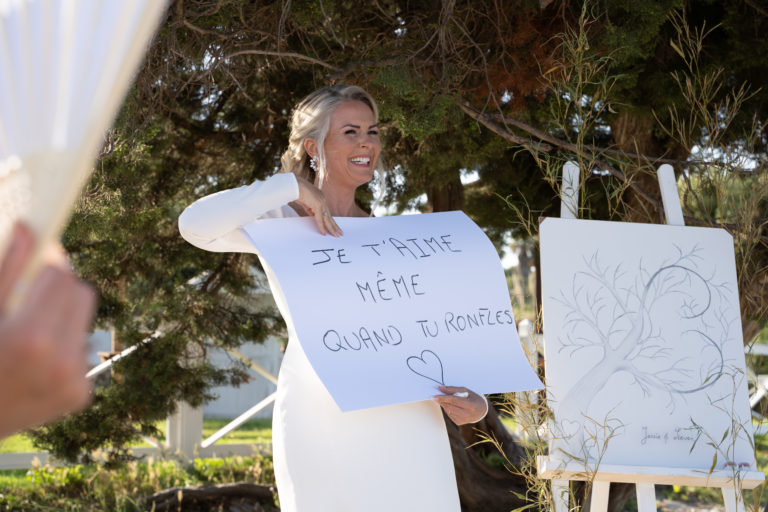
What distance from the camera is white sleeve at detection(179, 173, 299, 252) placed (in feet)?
5.53

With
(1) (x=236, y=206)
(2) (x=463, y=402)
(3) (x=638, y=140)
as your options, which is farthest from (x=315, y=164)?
(3) (x=638, y=140)

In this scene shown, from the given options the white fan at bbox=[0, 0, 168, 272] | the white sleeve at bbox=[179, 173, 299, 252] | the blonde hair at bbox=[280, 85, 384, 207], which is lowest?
the white fan at bbox=[0, 0, 168, 272]

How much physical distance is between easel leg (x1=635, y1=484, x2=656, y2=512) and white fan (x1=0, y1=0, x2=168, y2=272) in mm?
1932

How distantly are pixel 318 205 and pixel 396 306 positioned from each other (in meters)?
0.29

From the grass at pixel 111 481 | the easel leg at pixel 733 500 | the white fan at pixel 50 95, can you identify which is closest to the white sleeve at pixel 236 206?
the white fan at pixel 50 95

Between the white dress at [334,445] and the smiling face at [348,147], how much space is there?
287 mm

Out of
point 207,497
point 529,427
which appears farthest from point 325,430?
point 207,497

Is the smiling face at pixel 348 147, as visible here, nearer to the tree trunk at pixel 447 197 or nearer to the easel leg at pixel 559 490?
the easel leg at pixel 559 490

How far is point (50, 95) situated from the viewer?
0.50 m

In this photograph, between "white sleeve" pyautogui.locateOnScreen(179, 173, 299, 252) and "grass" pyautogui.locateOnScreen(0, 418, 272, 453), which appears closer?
"white sleeve" pyautogui.locateOnScreen(179, 173, 299, 252)

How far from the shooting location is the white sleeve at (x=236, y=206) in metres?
1.69

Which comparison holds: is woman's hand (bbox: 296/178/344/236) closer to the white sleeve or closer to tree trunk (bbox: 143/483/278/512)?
the white sleeve

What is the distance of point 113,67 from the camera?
0.51 meters

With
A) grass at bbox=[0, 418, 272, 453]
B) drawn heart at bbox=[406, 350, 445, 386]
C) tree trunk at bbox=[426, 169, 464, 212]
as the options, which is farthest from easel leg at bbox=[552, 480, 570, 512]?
grass at bbox=[0, 418, 272, 453]
